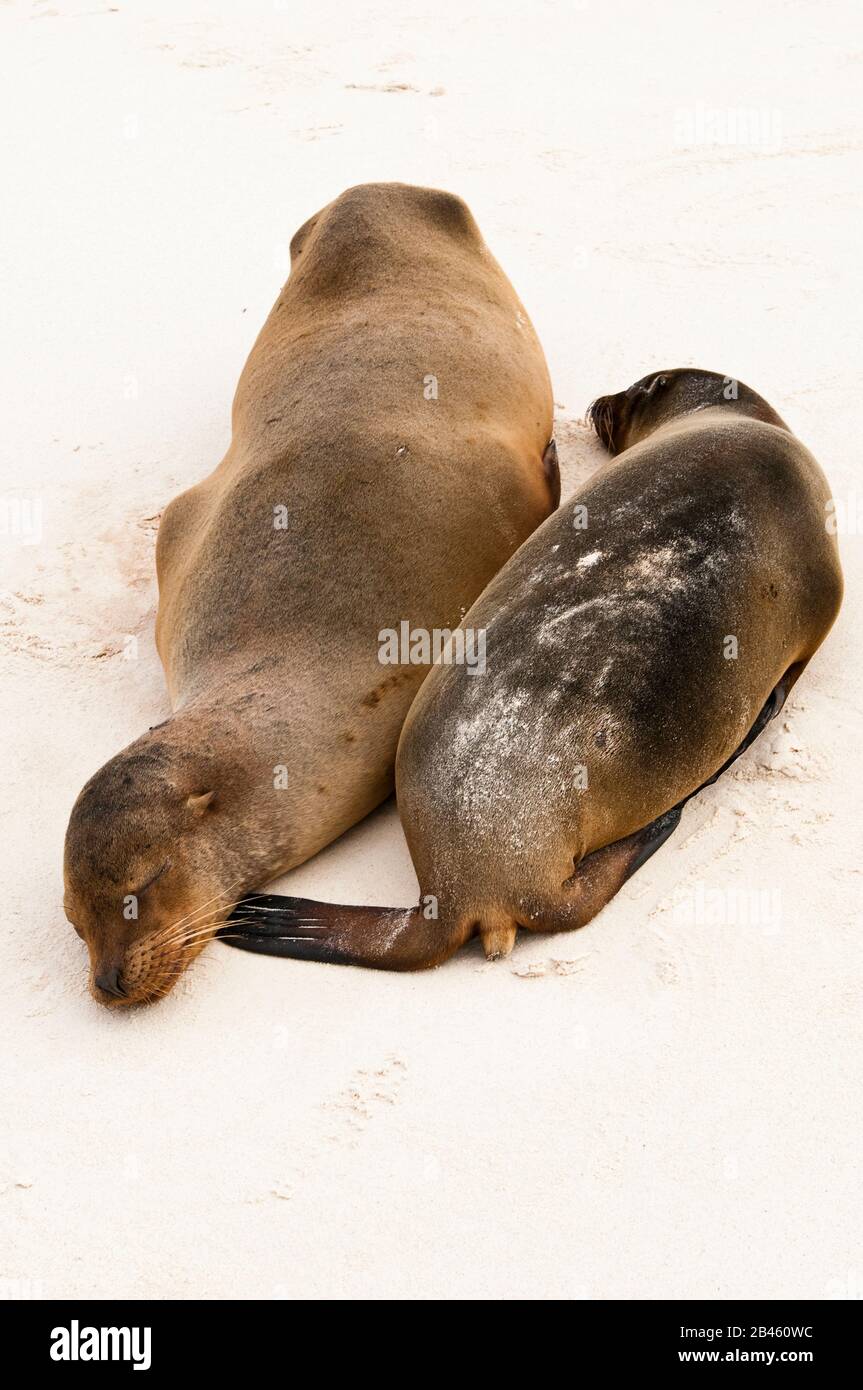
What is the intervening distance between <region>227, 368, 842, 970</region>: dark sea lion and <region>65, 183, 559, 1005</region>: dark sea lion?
0.21m

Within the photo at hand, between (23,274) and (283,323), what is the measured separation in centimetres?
239

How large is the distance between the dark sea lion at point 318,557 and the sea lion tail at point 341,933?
0.29 ft

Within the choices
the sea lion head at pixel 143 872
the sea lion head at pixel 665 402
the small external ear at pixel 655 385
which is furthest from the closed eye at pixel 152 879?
the small external ear at pixel 655 385

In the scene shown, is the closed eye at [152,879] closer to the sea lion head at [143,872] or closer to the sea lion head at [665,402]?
the sea lion head at [143,872]

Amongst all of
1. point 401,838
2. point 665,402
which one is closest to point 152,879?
point 401,838

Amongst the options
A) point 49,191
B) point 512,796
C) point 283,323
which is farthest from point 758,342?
point 49,191

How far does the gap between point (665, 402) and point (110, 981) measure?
271cm

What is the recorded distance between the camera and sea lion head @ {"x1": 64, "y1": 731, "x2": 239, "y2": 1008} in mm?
3969

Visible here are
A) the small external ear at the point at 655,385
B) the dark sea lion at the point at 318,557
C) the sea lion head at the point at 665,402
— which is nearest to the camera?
the dark sea lion at the point at 318,557

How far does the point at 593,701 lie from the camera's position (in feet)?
13.4

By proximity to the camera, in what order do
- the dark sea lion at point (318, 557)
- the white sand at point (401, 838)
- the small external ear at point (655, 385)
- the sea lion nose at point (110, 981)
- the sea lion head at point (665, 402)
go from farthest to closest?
the small external ear at point (655, 385) < the sea lion head at point (665, 402) < the dark sea lion at point (318, 557) < the sea lion nose at point (110, 981) < the white sand at point (401, 838)

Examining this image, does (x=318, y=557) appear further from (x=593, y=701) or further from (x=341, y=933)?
(x=341, y=933)

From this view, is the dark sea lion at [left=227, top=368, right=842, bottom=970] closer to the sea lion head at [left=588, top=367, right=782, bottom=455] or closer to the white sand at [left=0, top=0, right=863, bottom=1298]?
the white sand at [left=0, top=0, right=863, bottom=1298]

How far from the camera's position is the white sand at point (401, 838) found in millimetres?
3342
